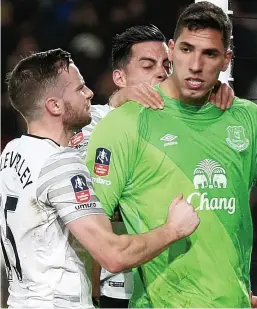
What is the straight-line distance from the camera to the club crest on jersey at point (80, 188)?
8.05ft

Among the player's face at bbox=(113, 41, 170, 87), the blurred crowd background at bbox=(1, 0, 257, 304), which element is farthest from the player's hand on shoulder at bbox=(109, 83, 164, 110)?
the blurred crowd background at bbox=(1, 0, 257, 304)

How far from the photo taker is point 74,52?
17.5 feet

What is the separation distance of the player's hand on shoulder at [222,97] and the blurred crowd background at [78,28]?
88.0 inches

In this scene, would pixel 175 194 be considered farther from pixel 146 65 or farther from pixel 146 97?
pixel 146 65

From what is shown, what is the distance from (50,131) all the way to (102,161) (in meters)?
0.21

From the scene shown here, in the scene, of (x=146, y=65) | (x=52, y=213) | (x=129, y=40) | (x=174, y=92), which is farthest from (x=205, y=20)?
(x=129, y=40)

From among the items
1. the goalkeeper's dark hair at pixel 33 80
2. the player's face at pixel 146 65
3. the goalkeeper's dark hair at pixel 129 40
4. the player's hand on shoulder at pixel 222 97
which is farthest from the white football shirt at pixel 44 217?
the goalkeeper's dark hair at pixel 129 40

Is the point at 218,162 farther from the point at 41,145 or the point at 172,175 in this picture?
the point at 41,145

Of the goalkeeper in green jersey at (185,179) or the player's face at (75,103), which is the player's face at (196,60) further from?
the player's face at (75,103)

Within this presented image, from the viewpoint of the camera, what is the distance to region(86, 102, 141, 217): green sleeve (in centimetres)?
266

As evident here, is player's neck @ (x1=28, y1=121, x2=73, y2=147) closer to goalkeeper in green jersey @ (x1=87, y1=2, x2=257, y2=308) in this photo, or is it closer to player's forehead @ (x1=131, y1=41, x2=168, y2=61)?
goalkeeper in green jersey @ (x1=87, y1=2, x2=257, y2=308)

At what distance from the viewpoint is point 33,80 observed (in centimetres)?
266

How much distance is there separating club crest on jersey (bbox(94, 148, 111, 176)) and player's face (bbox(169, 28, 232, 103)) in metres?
0.34

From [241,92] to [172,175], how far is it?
1.31 m
